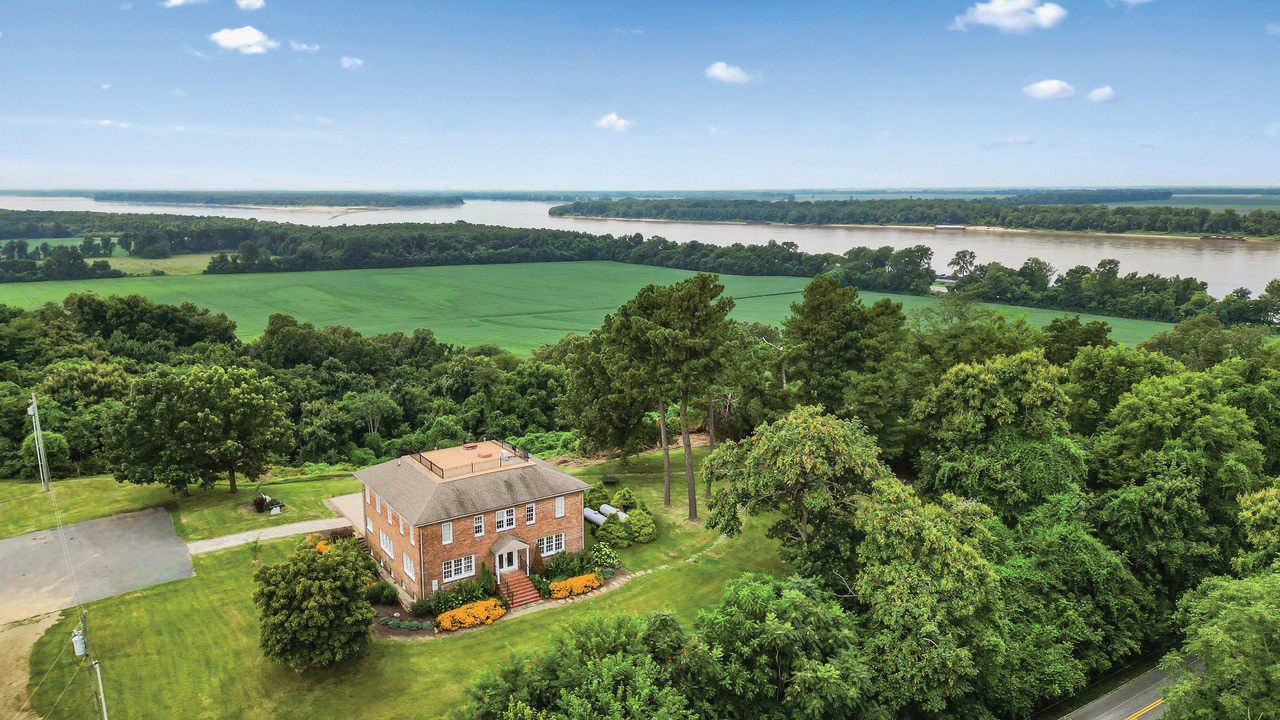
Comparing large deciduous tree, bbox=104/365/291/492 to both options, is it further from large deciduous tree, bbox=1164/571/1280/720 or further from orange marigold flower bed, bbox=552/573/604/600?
large deciduous tree, bbox=1164/571/1280/720

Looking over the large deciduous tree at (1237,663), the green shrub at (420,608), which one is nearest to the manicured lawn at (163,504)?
the green shrub at (420,608)

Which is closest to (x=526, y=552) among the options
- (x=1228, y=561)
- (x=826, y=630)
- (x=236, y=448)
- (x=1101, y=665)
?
(x=826, y=630)

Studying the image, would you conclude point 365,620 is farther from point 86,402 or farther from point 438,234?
point 438,234

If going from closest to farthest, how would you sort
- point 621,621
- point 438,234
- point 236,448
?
point 621,621 < point 236,448 < point 438,234

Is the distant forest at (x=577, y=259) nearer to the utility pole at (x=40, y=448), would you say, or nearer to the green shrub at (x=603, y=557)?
the green shrub at (x=603, y=557)

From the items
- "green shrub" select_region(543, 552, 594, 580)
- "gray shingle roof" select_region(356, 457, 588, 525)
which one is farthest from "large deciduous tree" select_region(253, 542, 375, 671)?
"green shrub" select_region(543, 552, 594, 580)

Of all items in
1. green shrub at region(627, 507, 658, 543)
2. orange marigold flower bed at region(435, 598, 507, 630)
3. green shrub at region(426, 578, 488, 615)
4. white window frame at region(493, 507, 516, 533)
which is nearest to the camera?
orange marigold flower bed at region(435, 598, 507, 630)

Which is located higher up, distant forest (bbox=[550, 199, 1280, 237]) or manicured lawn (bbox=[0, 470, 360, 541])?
distant forest (bbox=[550, 199, 1280, 237])

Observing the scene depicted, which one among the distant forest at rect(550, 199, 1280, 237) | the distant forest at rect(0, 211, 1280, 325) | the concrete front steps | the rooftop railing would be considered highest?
the distant forest at rect(550, 199, 1280, 237)
